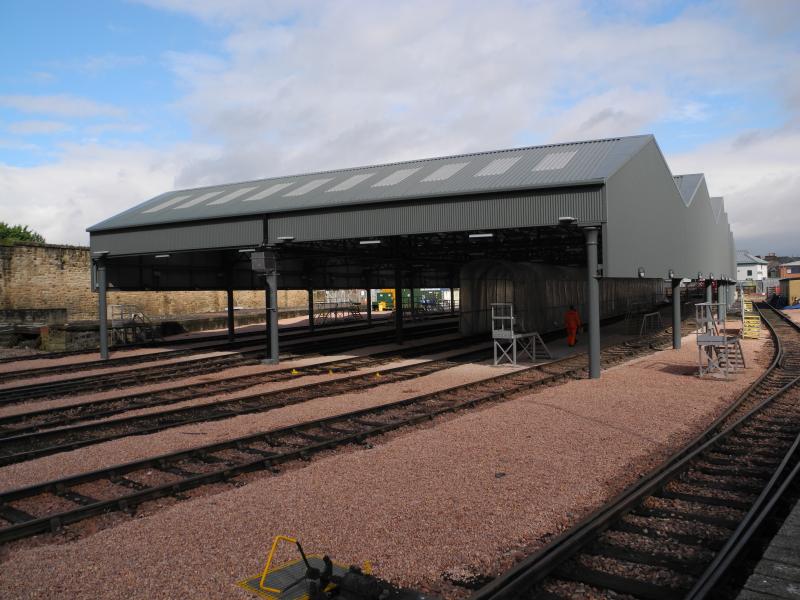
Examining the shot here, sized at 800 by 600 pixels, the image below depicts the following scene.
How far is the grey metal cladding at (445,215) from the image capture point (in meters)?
17.0

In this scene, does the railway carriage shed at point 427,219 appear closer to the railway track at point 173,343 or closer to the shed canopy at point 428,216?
the shed canopy at point 428,216

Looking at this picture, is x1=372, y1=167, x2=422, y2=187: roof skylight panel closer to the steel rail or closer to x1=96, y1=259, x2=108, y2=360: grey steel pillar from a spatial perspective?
the steel rail

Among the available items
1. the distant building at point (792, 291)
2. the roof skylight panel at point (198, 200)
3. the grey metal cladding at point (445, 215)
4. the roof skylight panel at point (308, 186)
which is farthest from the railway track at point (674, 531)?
the distant building at point (792, 291)

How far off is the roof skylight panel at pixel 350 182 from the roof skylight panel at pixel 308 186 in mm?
1179

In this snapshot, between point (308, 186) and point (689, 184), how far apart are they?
23.8 m

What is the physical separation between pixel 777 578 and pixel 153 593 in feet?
16.9

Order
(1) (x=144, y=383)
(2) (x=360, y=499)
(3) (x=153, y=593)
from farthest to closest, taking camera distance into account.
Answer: (1) (x=144, y=383), (2) (x=360, y=499), (3) (x=153, y=593)

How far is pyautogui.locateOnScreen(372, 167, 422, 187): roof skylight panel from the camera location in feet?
72.8

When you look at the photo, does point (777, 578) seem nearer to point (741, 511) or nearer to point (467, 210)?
point (741, 511)

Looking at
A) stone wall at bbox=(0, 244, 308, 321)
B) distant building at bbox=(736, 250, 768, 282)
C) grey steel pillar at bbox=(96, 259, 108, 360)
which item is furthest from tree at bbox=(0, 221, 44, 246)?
distant building at bbox=(736, 250, 768, 282)

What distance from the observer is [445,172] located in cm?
2209

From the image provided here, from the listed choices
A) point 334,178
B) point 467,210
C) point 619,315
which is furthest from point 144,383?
point 619,315

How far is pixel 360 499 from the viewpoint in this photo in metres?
7.61

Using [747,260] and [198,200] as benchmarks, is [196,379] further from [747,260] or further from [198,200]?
[747,260]
